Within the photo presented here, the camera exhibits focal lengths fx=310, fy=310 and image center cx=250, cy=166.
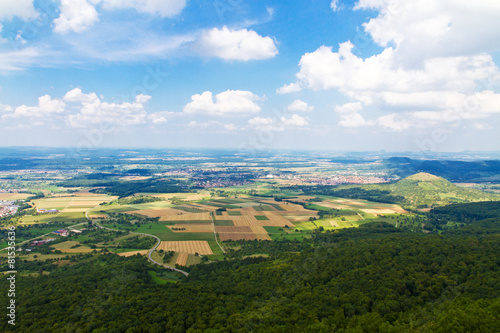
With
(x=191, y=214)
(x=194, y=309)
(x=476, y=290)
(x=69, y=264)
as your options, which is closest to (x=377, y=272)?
(x=476, y=290)

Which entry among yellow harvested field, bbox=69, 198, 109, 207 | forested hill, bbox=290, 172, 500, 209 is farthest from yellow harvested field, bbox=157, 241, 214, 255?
forested hill, bbox=290, 172, 500, 209

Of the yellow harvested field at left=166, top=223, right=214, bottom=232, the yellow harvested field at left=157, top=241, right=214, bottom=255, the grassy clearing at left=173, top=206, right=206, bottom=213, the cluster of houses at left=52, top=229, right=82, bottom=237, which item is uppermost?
the grassy clearing at left=173, top=206, right=206, bottom=213

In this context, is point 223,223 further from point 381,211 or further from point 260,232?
point 381,211

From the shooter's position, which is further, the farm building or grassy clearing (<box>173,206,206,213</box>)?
grassy clearing (<box>173,206,206,213</box>)

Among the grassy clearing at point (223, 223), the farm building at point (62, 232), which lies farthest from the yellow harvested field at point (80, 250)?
the grassy clearing at point (223, 223)

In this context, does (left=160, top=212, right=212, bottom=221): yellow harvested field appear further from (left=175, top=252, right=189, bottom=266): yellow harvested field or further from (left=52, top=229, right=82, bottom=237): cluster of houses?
(left=175, top=252, right=189, bottom=266): yellow harvested field

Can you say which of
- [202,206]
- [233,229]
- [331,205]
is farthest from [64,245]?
[331,205]
